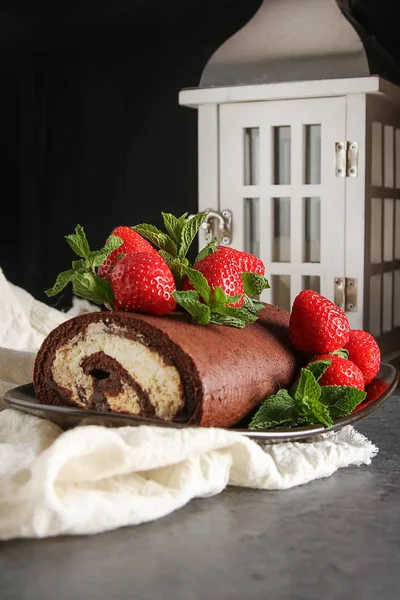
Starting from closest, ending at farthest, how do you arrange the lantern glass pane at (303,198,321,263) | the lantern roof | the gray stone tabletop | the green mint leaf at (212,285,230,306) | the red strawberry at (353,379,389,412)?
the gray stone tabletop → the green mint leaf at (212,285,230,306) → the red strawberry at (353,379,389,412) → the lantern roof → the lantern glass pane at (303,198,321,263)

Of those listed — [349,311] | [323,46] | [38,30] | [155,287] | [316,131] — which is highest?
[38,30]

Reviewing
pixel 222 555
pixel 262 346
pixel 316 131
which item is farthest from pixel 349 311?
pixel 222 555

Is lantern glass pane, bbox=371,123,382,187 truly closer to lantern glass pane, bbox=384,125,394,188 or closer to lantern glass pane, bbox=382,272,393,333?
lantern glass pane, bbox=384,125,394,188

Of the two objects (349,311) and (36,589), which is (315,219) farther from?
(36,589)

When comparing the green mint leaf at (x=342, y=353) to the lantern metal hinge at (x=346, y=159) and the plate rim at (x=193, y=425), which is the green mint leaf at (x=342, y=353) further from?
the lantern metal hinge at (x=346, y=159)

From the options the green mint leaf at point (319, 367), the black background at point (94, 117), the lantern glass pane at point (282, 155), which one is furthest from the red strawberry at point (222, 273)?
the black background at point (94, 117)

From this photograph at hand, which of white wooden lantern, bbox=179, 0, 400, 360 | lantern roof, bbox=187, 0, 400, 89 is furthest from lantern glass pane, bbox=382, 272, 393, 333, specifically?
lantern roof, bbox=187, 0, 400, 89
